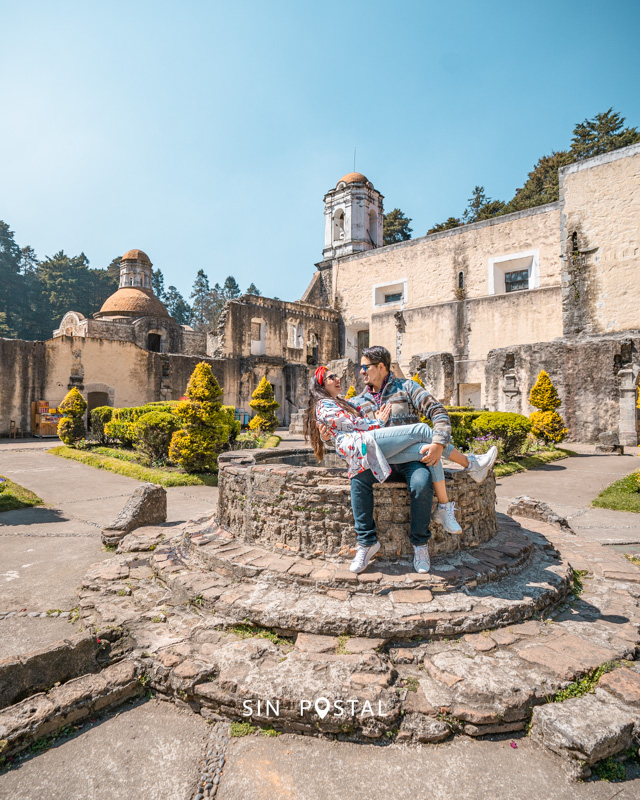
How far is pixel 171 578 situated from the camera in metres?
3.42

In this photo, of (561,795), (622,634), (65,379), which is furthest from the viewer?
(65,379)

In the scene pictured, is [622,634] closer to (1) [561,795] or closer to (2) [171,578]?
(1) [561,795]

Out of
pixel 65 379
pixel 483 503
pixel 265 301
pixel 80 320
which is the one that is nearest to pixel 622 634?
pixel 483 503

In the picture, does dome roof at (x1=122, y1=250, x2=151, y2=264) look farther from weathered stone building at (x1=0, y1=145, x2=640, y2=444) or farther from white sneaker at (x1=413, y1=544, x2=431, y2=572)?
white sneaker at (x1=413, y1=544, x2=431, y2=572)

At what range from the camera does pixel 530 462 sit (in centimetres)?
1062

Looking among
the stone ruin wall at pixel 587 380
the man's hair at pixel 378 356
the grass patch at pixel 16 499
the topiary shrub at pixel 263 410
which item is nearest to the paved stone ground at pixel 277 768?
the man's hair at pixel 378 356

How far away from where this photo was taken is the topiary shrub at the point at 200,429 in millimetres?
9094

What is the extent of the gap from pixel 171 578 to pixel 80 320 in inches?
1115

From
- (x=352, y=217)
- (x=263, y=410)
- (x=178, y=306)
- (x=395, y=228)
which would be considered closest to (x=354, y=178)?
(x=352, y=217)

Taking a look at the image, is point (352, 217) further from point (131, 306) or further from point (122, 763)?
point (122, 763)

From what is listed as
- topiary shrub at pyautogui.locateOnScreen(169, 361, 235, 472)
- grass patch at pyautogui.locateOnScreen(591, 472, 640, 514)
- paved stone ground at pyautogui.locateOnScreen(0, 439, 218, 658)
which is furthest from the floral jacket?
topiary shrub at pyautogui.locateOnScreen(169, 361, 235, 472)

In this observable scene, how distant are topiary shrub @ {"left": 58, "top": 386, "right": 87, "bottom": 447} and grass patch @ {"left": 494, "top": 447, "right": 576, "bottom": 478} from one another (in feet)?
35.8

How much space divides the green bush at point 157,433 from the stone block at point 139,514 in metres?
4.97

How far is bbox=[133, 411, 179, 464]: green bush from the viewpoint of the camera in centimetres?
1012
